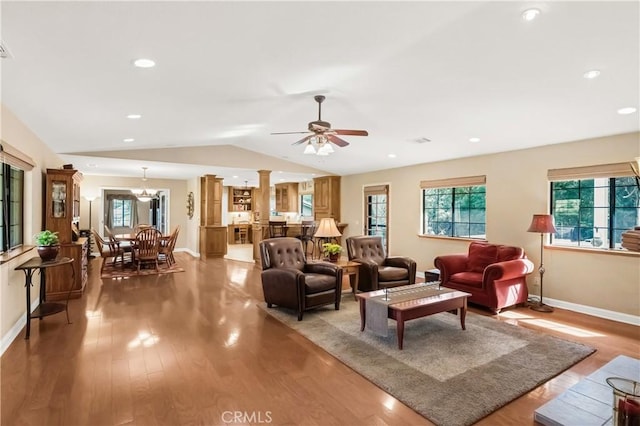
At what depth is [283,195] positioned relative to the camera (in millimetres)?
13641

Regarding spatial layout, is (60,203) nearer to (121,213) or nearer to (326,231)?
(326,231)

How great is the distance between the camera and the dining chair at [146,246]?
23.1 feet

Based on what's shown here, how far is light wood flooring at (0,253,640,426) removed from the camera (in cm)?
230

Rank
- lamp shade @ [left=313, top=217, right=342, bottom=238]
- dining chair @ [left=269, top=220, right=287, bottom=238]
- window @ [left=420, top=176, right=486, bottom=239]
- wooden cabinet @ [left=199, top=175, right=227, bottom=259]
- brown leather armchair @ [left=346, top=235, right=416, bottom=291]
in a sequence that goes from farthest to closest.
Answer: dining chair @ [left=269, top=220, right=287, bottom=238]
wooden cabinet @ [left=199, top=175, right=227, bottom=259]
window @ [left=420, top=176, right=486, bottom=239]
brown leather armchair @ [left=346, top=235, right=416, bottom=291]
lamp shade @ [left=313, top=217, right=342, bottom=238]

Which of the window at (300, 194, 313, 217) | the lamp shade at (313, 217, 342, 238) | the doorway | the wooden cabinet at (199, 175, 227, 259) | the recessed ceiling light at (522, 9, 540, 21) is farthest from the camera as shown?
the window at (300, 194, 313, 217)

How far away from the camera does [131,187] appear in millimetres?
10133

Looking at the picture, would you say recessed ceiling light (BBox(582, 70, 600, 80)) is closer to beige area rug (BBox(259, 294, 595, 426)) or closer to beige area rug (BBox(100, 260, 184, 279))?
beige area rug (BBox(259, 294, 595, 426))

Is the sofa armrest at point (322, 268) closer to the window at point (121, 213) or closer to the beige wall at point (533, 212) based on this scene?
the beige wall at point (533, 212)

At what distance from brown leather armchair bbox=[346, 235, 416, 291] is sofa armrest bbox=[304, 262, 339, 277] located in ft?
2.45

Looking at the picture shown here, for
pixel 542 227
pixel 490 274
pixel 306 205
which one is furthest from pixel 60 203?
pixel 306 205

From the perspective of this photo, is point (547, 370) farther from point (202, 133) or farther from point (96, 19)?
point (202, 133)

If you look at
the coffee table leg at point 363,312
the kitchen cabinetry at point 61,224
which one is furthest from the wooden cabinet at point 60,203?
the coffee table leg at point 363,312

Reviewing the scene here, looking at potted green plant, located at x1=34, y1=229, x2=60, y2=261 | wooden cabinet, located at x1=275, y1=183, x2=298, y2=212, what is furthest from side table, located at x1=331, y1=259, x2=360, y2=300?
wooden cabinet, located at x1=275, y1=183, x2=298, y2=212

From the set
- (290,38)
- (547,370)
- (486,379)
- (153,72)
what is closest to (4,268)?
(153,72)
